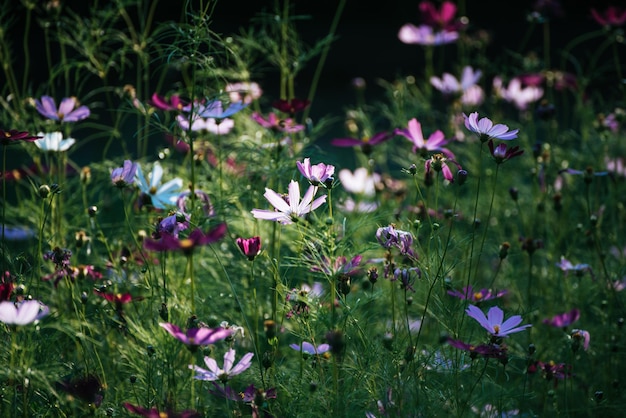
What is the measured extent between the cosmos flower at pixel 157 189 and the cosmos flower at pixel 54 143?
5.6 inches

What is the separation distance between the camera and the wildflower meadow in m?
1.13

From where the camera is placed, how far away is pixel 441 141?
1.40 m

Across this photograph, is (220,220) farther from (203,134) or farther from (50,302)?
(50,302)

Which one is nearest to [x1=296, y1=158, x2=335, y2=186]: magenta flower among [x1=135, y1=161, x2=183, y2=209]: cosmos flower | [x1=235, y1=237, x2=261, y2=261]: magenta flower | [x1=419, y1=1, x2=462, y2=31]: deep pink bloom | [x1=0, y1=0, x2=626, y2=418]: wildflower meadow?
[x1=0, y1=0, x2=626, y2=418]: wildflower meadow

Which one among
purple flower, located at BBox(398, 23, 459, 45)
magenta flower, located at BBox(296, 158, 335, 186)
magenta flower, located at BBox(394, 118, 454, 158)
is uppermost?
magenta flower, located at BBox(296, 158, 335, 186)

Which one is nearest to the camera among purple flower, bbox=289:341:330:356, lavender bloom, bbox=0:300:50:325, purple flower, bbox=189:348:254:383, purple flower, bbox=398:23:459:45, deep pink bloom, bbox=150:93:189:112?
lavender bloom, bbox=0:300:50:325

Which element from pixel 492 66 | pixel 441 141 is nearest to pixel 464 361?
pixel 441 141

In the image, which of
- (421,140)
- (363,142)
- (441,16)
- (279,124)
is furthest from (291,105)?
(441,16)

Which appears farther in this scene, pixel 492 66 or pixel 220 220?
pixel 492 66

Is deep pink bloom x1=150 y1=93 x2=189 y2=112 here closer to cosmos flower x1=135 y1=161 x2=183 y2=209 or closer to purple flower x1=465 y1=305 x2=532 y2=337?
cosmos flower x1=135 y1=161 x2=183 y2=209

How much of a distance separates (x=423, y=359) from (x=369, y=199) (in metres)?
0.84

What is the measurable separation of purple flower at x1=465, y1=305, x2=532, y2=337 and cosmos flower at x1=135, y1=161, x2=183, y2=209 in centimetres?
59

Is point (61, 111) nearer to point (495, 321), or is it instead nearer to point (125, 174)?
point (125, 174)

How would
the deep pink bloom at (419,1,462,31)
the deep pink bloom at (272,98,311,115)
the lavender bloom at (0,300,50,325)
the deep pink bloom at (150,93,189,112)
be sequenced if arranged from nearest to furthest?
the lavender bloom at (0,300,50,325) → the deep pink bloom at (150,93,189,112) → the deep pink bloom at (272,98,311,115) → the deep pink bloom at (419,1,462,31)
